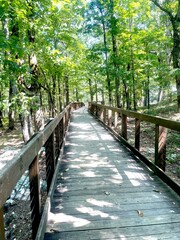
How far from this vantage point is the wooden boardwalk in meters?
2.61

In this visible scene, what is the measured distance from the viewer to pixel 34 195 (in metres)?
2.28

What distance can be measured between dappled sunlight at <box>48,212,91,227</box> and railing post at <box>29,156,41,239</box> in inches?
20.5

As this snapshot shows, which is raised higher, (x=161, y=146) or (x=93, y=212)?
(x=161, y=146)

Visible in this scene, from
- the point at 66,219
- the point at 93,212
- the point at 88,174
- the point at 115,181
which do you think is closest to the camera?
the point at 66,219

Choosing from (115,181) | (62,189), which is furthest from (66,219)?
(115,181)

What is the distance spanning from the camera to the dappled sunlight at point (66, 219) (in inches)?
109

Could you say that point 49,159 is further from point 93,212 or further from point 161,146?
point 161,146

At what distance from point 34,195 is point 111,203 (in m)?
1.41

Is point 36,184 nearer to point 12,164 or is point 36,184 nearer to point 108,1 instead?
point 12,164

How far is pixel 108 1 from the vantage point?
12531mm

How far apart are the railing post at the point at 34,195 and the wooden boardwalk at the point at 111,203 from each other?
0.35 meters

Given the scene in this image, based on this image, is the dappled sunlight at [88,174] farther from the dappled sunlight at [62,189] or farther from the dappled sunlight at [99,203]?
the dappled sunlight at [99,203]

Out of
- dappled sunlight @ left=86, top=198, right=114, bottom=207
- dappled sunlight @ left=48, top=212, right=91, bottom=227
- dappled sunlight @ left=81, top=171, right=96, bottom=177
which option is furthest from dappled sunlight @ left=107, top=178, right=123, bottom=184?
dappled sunlight @ left=48, top=212, right=91, bottom=227

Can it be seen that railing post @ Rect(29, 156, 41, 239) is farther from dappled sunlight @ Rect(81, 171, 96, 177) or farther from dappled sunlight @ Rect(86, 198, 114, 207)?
dappled sunlight @ Rect(81, 171, 96, 177)
